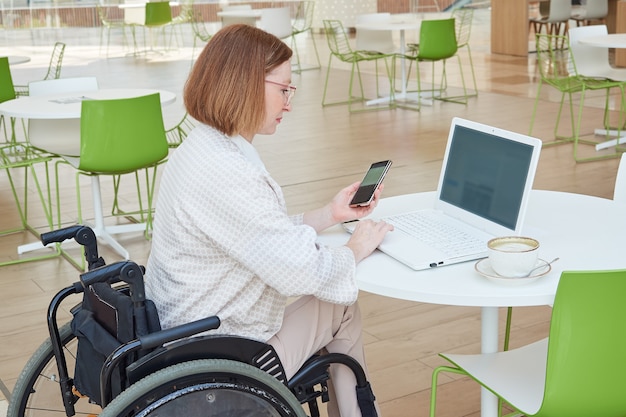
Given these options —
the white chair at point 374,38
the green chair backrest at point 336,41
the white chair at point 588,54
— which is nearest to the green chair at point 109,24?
→ the green chair backrest at point 336,41

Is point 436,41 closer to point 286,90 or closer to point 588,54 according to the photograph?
point 588,54

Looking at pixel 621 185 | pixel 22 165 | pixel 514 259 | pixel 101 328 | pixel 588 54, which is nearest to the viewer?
pixel 514 259

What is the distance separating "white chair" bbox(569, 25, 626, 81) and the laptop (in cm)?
462

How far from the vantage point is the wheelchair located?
166 cm

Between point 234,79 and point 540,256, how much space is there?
751 millimetres

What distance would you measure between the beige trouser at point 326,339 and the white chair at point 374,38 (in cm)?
706

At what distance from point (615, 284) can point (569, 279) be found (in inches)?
3.5

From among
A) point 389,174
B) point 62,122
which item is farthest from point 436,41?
point 62,122

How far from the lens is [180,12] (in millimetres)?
14758

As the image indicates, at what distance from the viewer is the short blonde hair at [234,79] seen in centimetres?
195

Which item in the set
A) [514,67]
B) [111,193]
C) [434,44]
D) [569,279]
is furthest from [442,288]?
[514,67]

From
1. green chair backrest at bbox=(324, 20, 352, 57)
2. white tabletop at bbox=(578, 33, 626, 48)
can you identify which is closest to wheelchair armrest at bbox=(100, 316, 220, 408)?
white tabletop at bbox=(578, 33, 626, 48)

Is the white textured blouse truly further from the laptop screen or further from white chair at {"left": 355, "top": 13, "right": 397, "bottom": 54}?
white chair at {"left": 355, "top": 13, "right": 397, "bottom": 54}

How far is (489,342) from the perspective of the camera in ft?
7.12
